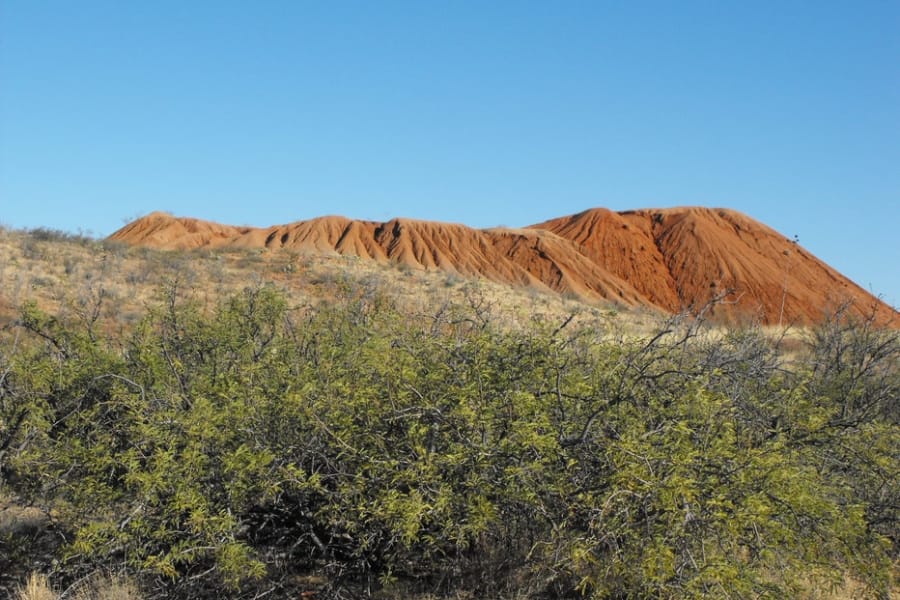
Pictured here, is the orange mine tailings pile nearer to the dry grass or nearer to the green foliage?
the green foliage

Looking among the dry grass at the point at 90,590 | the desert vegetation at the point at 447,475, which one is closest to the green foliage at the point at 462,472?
the desert vegetation at the point at 447,475

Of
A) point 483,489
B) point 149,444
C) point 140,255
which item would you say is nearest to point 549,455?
point 483,489

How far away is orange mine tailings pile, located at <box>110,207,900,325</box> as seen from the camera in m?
59.9

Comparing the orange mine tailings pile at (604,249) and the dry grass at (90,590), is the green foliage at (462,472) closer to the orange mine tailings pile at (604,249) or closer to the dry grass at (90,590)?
the dry grass at (90,590)

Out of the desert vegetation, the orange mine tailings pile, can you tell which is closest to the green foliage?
the desert vegetation

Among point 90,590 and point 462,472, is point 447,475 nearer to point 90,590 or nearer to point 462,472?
point 462,472

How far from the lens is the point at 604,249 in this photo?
219ft

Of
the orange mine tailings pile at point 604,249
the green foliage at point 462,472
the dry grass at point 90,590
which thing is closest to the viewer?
the green foliage at point 462,472

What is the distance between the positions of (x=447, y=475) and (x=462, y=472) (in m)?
0.10

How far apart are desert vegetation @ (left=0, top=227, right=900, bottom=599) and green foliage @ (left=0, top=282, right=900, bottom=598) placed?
0.07 feet

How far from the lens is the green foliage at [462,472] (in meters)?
4.54

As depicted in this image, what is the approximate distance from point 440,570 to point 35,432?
329cm

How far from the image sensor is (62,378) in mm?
6531

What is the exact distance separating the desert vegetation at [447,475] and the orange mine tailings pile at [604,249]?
166ft
